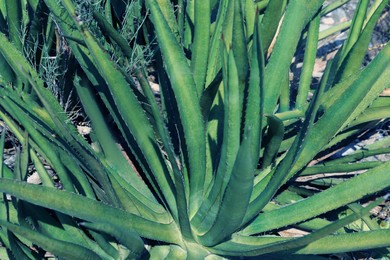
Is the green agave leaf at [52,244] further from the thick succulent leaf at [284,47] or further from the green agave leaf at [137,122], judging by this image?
the thick succulent leaf at [284,47]

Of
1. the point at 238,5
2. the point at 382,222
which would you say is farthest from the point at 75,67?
the point at 382,222

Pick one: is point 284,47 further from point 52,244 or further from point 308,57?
point 52,244

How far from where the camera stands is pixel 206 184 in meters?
1.53

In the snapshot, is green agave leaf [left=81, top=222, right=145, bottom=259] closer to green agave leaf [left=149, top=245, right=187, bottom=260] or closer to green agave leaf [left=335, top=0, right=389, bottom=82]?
green agave leaf [left=149, top=245, right=187, bottom=260]

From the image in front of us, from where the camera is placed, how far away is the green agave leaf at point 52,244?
1061 millimetres

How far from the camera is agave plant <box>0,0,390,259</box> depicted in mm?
1239

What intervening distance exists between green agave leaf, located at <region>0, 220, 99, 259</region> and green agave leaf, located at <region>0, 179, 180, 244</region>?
7 centimetres

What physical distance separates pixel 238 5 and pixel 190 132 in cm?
35

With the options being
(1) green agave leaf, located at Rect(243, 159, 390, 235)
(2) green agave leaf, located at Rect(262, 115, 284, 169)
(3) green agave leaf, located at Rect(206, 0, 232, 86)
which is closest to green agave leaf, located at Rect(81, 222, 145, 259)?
(1) green agave leaf, located at Rect(243, 159, 390, 235)

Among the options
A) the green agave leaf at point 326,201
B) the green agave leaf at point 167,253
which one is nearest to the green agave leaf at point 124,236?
the green agave leaf at point 167,253

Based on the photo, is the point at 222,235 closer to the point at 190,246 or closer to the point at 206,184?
the point at 190,246

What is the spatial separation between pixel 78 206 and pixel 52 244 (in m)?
0.10

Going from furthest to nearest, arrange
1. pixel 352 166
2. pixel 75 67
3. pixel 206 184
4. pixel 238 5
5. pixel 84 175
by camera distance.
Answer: pixel 75 67, pixel 352 166, pixel 206 184, pixel 84 175, pixel 238 5

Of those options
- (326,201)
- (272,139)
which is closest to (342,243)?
(326,201)
